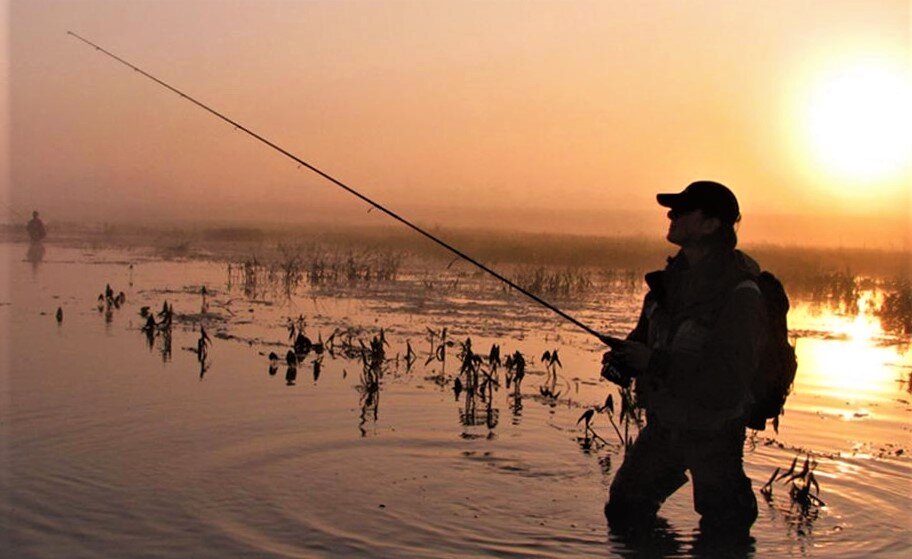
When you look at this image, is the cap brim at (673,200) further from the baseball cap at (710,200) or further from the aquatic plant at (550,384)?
the aquatic plant at (550,384)

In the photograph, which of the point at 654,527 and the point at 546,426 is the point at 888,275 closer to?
the point at 546,426

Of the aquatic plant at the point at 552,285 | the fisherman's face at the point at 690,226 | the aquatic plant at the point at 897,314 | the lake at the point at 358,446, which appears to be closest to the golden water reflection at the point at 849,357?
the lake at the point at 358,446

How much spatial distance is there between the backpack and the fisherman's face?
38 centimetres

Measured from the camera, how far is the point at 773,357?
18.1 feet

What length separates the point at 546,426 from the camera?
30.6 feet

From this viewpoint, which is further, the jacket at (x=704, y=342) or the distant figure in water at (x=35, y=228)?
the distant figure in water at (x=35, y=228)

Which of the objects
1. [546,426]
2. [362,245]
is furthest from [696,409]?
[362,245]

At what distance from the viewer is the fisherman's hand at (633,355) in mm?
5418

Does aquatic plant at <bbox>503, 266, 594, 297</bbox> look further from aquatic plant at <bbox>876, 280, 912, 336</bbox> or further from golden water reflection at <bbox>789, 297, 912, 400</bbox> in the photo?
aquatic plant at <bbox>876, 280, 912, 336</bbox>

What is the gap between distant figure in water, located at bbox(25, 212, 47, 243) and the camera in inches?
1299

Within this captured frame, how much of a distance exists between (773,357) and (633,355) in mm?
756

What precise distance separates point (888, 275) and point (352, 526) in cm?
2445

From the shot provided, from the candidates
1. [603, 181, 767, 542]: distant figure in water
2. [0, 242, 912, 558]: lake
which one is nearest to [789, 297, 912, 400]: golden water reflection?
[0, 242, 912, 558]: lake

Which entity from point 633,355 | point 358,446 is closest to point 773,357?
point 633,355
